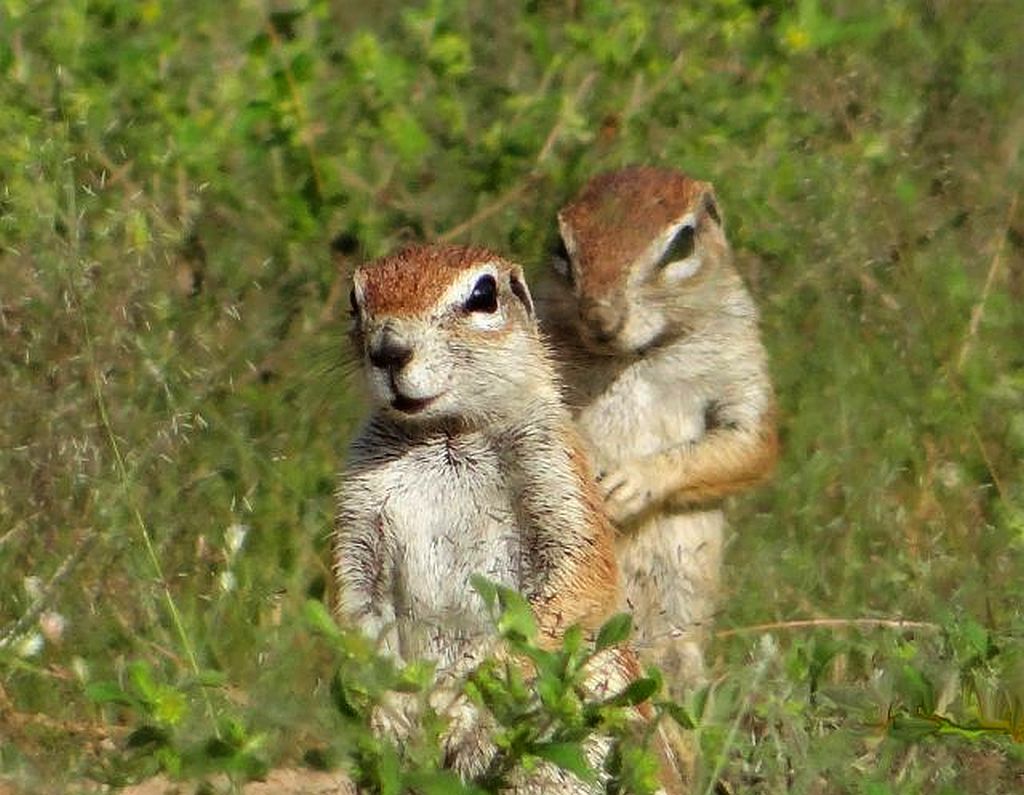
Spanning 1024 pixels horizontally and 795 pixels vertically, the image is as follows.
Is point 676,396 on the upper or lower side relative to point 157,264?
lower

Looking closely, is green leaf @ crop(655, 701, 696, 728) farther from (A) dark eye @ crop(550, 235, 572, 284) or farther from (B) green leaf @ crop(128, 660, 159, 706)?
(A) dark eye @ crop(550, 235, 572, 284)

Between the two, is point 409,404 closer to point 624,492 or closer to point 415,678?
point 415,678

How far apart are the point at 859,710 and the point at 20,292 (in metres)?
2.54

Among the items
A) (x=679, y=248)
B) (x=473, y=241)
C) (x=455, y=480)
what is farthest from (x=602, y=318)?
(x=473, y=241)

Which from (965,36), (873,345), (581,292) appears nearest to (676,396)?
(581,292)

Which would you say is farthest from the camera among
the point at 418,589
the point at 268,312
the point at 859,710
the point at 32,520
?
the point at 268,312

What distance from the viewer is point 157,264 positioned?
→ 6047 mm

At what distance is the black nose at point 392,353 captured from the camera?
16.8 feet

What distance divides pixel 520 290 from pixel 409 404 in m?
0.59

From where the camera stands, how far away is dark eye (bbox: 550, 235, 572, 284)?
6647 mm

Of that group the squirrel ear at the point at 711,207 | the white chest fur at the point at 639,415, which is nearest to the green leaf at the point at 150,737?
the white chest fur at the point at 639,415

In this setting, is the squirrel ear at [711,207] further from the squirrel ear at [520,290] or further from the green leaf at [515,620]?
the green leaf at [515,620]

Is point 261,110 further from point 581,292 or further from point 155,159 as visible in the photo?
point 581,292

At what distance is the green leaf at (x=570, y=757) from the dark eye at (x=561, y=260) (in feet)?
8.49
